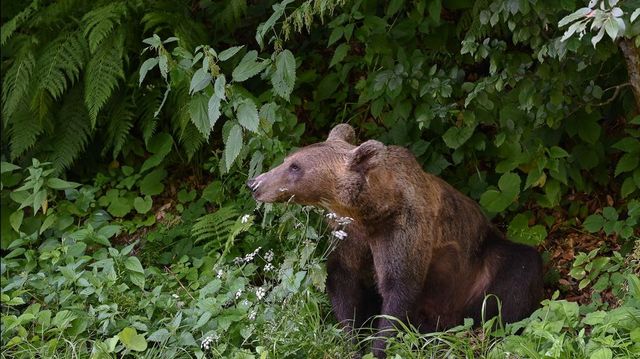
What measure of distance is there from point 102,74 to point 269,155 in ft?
7.19

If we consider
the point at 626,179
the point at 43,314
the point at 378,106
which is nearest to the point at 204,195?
the point at 378,106

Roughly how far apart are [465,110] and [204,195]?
248cm

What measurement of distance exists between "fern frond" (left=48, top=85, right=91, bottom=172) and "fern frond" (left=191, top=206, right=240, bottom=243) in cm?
148

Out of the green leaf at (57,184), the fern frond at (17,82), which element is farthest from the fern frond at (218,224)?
the fern frond at (17,82)

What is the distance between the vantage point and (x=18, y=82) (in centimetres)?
880

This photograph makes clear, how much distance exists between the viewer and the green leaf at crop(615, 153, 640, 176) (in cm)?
775

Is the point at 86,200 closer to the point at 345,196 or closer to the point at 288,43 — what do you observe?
the point at 288,43

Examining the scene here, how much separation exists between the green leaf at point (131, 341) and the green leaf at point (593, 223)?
336 centimetres

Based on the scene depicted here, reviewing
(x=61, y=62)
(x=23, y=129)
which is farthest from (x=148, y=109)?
(x=23, y=129)

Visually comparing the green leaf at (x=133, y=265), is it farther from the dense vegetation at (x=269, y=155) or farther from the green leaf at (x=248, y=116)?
the green leaf at (x=248, y=116)

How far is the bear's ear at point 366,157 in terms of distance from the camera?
21.1 ft

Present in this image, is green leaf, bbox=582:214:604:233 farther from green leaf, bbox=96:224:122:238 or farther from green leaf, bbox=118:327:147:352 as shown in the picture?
green leaf, bbox=96:224:122:238

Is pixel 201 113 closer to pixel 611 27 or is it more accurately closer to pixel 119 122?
pixel 119 122

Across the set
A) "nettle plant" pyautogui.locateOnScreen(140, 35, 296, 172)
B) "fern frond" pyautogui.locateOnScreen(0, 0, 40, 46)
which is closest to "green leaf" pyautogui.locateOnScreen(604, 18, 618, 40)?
"nettle plant" pyautogui.locateOnScreen(140, 35, 296, 172)
